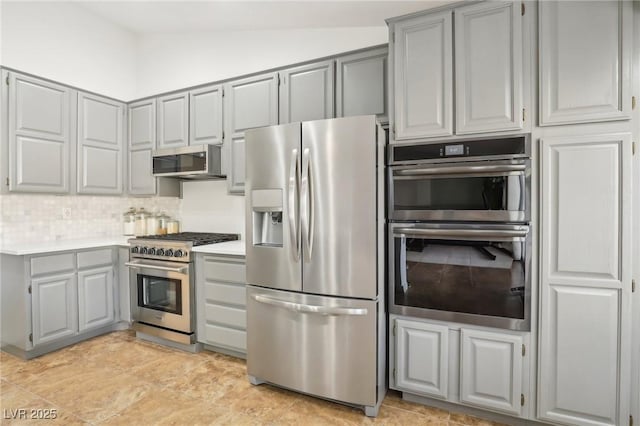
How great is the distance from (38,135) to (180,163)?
1.23 metres

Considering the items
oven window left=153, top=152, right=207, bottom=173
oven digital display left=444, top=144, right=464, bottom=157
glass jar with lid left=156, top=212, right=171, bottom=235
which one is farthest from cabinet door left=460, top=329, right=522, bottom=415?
glass jar with lid left=156, top=212, right=171, bottom=235

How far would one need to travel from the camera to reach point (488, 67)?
1966 mm

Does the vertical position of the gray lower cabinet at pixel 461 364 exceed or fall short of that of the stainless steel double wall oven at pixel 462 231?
it falls short

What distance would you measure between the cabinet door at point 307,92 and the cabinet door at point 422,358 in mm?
1715

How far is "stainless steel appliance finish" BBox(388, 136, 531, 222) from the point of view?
1.89 m

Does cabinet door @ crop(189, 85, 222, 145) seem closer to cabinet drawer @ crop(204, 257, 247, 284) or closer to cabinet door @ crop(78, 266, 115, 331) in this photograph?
cabinet drawer @ crop(204, 257, 247, 284)

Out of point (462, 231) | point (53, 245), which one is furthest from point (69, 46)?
point (462, 231)

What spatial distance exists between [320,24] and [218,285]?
2.38 meters

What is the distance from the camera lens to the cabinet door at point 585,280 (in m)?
1.74

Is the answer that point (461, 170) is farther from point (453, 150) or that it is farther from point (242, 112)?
point (242, 112)

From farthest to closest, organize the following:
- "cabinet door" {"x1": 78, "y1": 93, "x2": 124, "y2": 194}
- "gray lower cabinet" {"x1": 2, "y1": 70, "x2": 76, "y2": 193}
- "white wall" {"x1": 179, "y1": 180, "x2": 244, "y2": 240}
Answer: "white wall" {"x1": 179, "y1": 180, "x2": 244, "y2": 240} < "cabinet door" {"x1": 78, "y1": 93, "x2": 124, "y2": 194} < "gray lower cabinet" {"x1": 2, "y1": 70, "x2": 76, "y2": 193}

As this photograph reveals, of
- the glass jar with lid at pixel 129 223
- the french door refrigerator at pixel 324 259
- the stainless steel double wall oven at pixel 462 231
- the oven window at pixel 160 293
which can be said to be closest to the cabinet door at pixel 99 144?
the glass jar with lid at pixel 129 223

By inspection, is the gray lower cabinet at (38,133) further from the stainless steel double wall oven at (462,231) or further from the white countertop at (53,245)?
the stainless steel double wall oven at (462,231)

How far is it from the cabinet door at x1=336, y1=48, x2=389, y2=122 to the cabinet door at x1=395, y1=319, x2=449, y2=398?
58.8 inches
